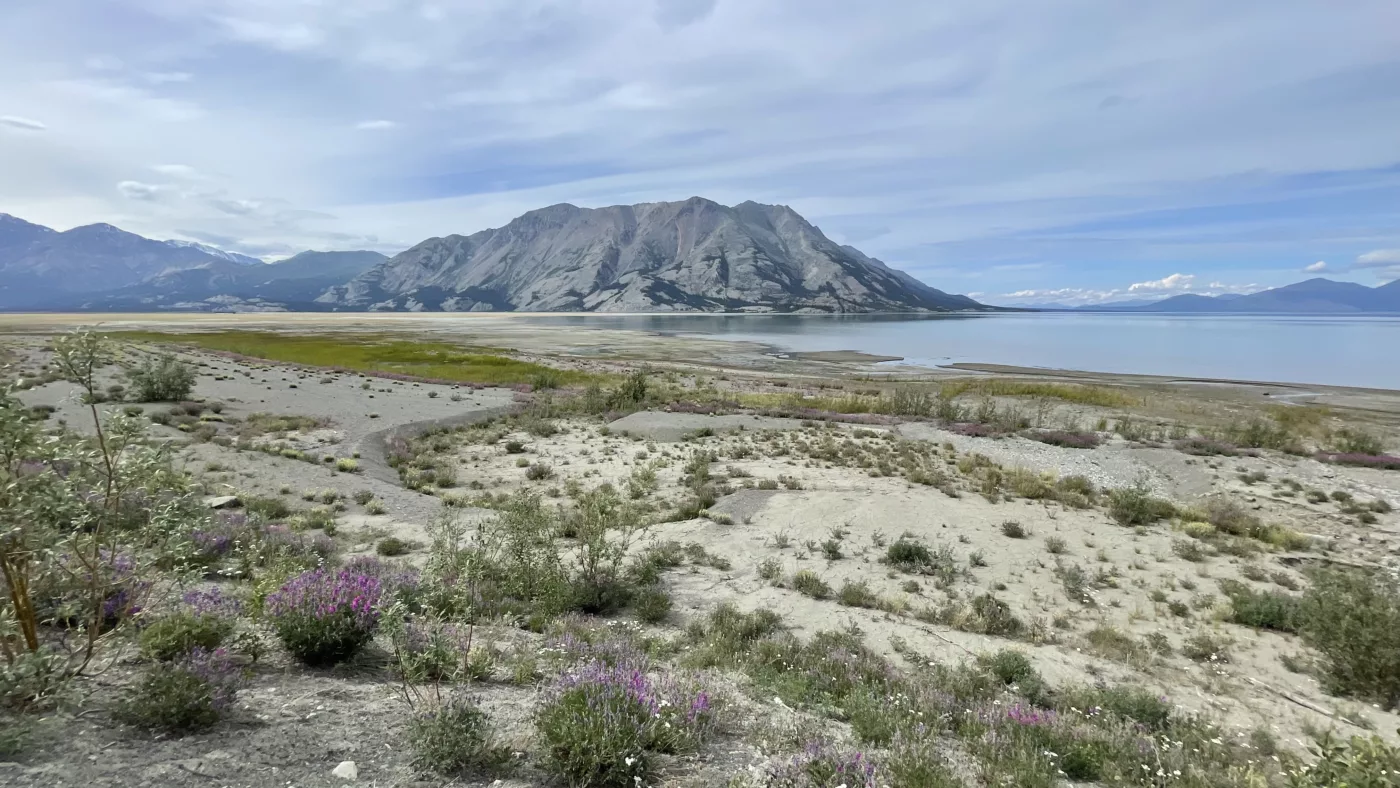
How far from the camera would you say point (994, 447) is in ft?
80.6

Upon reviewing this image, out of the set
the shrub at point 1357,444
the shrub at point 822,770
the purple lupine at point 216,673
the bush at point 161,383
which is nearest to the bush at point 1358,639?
the shrub at point 822,770

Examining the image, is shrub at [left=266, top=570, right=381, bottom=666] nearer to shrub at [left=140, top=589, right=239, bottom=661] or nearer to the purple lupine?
shrub at [left=140, top=589, right=239, bottom=661]

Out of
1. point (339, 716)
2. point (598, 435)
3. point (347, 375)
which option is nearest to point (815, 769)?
point (339, 716)

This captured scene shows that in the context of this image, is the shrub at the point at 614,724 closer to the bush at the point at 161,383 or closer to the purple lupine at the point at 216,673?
the purple lupine at the point at 216,673

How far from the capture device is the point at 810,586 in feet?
34.7

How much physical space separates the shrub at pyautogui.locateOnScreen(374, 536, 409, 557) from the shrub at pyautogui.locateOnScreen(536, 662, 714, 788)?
270 inches

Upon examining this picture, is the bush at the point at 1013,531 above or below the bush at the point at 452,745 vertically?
below

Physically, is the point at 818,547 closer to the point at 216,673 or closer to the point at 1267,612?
the point at 1267,612

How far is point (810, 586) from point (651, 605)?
9.88 feet

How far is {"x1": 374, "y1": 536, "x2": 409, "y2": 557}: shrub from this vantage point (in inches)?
436

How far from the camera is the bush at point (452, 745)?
427 cm

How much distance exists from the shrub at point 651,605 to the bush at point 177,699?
5.34 meters

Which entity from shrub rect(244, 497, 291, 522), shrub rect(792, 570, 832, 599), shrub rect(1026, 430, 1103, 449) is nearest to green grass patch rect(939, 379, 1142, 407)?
shrub rect(1026, 430, 1103, 449)

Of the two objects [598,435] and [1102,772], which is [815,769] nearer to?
[1102,772]
